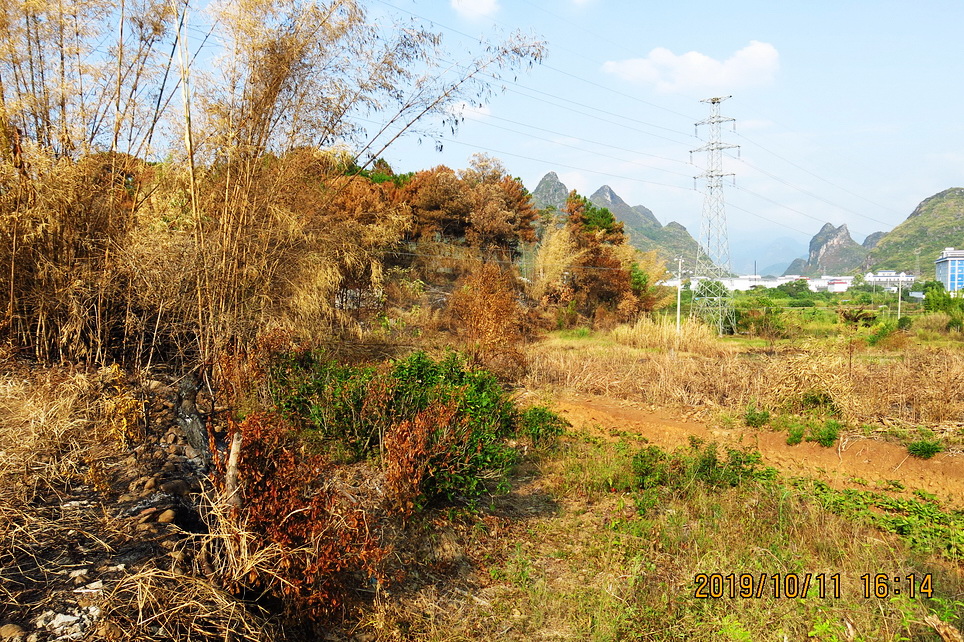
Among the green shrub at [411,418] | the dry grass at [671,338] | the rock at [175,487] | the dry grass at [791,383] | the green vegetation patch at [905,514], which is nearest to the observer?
the rock at [175,487]

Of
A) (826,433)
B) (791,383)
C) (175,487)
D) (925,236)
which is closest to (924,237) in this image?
(925,236)

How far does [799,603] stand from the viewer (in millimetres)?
3049

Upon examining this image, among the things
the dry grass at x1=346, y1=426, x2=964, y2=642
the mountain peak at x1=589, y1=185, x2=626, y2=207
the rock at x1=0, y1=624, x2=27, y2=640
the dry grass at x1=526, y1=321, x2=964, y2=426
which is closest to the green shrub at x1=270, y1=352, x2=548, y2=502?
the dry grass at x1=346, y1=426, x2=964, y2=642

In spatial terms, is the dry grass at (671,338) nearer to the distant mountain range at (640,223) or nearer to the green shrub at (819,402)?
the green shrub at (819,402)

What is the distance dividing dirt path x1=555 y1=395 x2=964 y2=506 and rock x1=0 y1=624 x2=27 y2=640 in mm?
5979

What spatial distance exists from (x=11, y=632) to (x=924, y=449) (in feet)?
24.2

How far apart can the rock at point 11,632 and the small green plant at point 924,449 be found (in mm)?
7325

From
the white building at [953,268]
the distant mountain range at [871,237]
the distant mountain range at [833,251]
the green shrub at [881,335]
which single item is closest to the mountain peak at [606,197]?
the distant mountain range at [871,237]

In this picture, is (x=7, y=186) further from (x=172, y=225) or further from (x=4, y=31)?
(x=172, y=225)

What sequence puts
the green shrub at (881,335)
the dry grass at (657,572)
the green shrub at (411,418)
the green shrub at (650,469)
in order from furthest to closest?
the green shrub at (881,335) → the green shrub at (650,469) → the green shrub at (411,418) → the dry grass at (657,572)

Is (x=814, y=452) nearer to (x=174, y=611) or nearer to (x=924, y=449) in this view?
(x=924, y=449)

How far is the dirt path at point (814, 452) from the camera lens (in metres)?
5.84

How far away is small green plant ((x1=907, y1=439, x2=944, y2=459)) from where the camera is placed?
6096mm

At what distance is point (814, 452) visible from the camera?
21.7 feet
